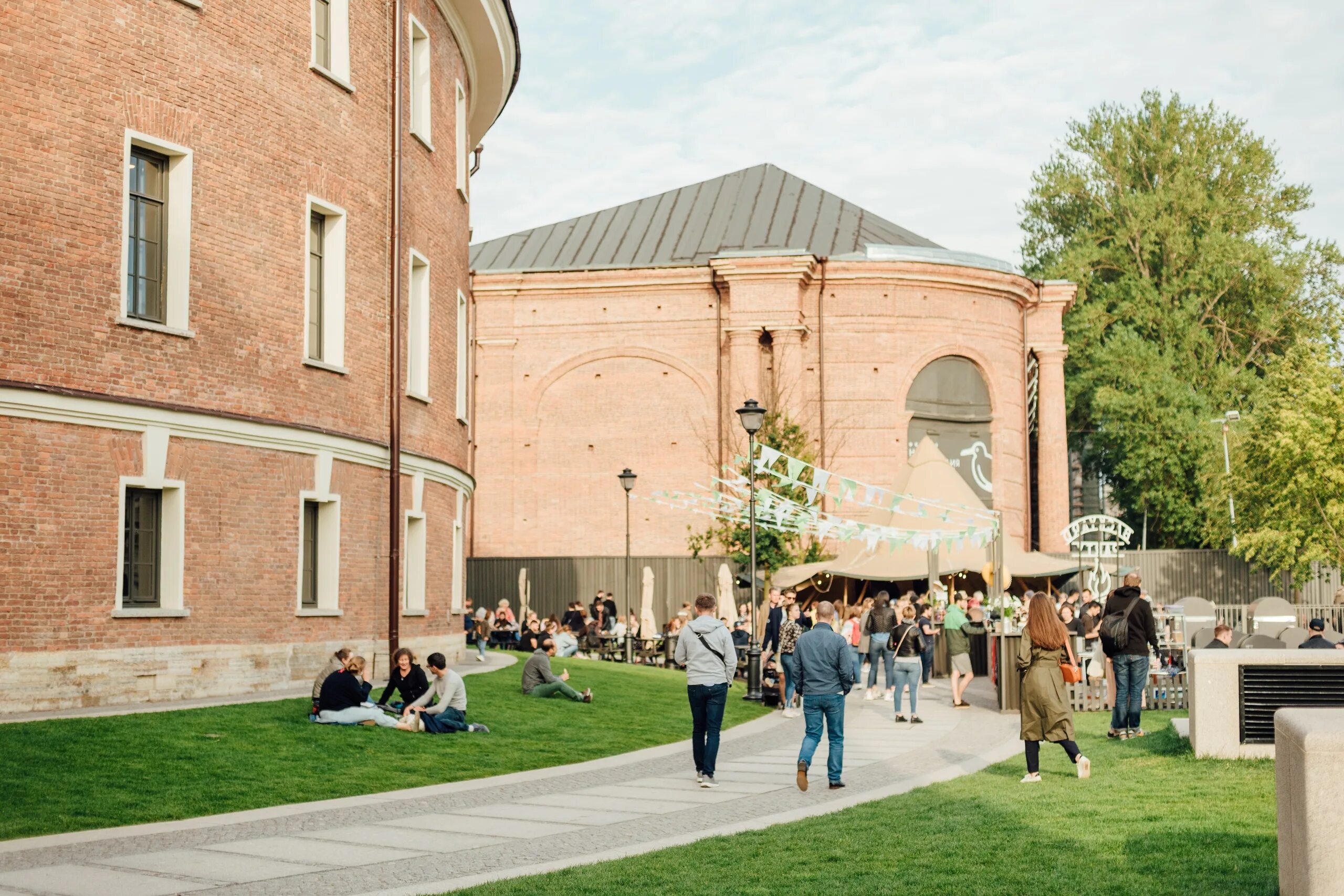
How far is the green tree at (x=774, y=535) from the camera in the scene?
3925cm

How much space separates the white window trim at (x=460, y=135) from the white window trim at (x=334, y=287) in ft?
19.4

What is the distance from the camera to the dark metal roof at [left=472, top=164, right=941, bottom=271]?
45.9 m

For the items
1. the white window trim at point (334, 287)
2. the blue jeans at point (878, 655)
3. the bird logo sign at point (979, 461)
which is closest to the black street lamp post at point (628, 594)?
the blue jeans at point (878, 655)

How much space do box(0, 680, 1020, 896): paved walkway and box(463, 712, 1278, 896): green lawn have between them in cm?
58

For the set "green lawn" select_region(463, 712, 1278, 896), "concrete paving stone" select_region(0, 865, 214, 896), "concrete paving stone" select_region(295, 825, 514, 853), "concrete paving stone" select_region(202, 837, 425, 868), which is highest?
"green lawn" select_region(463, 712, 1278, 896)

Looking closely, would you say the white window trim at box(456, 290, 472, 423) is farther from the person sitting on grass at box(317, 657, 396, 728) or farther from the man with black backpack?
the man with black backpack

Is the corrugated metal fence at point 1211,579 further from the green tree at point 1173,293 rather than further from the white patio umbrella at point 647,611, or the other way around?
the white patio umbrella at point 647,611

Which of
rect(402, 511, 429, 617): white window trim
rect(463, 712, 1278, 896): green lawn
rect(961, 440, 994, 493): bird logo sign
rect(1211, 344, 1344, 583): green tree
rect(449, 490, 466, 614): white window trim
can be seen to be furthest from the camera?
rect(961, 440, 994, 493): bird logo sign

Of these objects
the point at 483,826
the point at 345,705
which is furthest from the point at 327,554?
the point at 483,826

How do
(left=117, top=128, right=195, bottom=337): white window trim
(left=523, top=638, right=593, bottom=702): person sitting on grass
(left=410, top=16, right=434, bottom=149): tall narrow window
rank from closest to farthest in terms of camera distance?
(left=117, top=128, right=195, bottom=337): white window trim < (left=523, top=638, right=593, bottom=702): person sitting on grass < (left=410, top=16, right=434, bottom=149): tall narrow window

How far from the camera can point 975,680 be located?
97.1 ft

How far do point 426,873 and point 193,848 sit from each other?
195 cm

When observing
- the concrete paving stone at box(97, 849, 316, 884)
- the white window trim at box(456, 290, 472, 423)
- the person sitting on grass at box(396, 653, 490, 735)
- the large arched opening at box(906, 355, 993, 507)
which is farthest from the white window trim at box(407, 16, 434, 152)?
the large arched opening at box(906, 355, 993, 507)

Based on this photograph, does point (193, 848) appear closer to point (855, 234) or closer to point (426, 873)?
point (426, 873)
